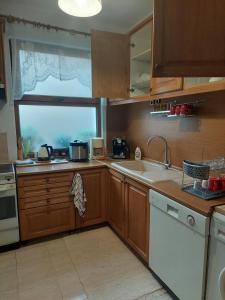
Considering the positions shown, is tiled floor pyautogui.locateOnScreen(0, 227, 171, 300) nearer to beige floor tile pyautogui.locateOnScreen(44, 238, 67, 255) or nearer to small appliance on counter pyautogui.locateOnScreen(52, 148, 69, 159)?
beige floor tile pyautogui.locateOnScreen(44, 238, 67, 255)

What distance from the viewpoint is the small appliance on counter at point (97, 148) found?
2826mm

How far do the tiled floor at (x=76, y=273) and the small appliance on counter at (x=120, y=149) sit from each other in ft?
3.50

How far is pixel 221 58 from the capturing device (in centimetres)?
129

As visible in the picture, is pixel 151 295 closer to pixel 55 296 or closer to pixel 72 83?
pixel 55 296

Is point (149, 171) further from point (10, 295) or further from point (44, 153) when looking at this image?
point (10, 295)

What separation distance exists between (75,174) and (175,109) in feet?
4.07

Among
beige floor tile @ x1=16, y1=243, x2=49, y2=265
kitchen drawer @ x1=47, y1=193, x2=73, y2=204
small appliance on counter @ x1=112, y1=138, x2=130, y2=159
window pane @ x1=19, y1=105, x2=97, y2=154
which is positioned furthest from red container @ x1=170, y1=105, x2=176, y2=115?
beige floor tile @ x1=16, y1=243, x2=49, y2=265

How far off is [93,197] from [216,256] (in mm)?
1526

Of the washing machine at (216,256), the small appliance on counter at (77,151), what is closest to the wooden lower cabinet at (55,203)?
the small appliance on counter at (77,151)

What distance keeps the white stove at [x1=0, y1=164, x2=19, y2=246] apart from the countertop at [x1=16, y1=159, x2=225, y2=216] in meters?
0.12

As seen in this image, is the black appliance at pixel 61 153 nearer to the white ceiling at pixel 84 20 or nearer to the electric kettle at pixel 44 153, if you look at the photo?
the electric kettle at pixel 44 153

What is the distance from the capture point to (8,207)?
207 cm

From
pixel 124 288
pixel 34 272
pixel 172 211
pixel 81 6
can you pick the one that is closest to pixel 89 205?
pixel 34 272

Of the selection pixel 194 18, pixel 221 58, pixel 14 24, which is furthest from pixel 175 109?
pixel 14 24
